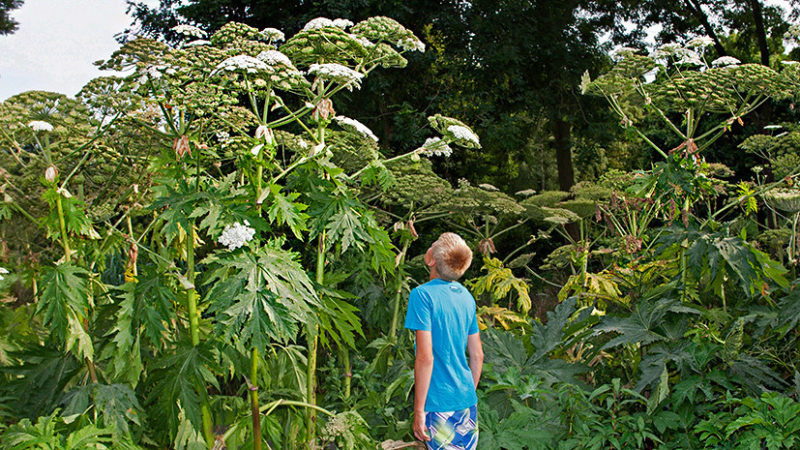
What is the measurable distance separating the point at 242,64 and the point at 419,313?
5.37 feet

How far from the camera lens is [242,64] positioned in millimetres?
3301

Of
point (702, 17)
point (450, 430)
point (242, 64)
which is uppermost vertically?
point (702, 17)

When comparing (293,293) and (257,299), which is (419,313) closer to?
(293,293)

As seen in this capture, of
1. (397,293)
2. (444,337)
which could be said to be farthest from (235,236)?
(397,293)

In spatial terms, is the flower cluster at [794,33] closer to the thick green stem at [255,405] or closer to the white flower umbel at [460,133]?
the white flower umbel at [460,133]

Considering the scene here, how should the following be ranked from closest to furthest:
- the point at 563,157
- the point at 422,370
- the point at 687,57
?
the point at 422,370
the point at 687,57
the point at 563,157

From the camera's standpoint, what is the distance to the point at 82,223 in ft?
11.4

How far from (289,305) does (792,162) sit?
5.90 meters

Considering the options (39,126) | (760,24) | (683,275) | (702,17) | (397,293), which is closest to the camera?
(39,126)

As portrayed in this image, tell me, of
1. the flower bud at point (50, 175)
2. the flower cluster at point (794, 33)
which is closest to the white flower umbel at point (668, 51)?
the flower cluster at point (794, 33)

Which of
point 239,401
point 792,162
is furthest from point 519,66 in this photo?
point 239,401

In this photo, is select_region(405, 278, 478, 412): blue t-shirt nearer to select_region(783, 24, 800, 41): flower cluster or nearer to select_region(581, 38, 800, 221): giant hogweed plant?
select_region(581, 38, 800, 221): giant hogweed plant

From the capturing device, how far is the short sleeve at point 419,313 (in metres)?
3.42

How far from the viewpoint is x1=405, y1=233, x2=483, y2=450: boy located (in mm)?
3441
